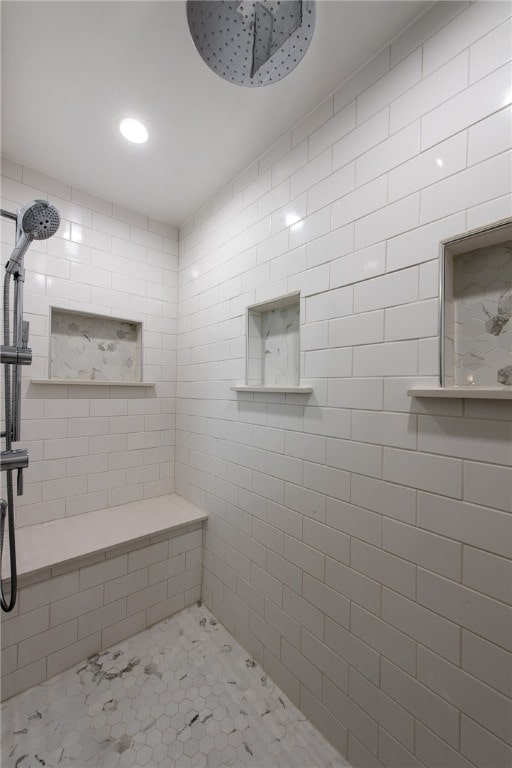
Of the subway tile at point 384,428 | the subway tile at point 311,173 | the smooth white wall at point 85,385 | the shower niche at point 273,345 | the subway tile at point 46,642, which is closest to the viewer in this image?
the subway tile at point 384,428

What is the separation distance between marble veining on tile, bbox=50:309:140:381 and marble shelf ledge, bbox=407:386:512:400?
1.77 metres

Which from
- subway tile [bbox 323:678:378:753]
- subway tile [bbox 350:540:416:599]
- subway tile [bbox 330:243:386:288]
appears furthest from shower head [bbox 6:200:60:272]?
subway tile [bbox 323:678:378:753]

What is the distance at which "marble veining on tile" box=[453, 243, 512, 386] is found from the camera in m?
0.81

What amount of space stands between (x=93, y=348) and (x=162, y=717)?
1.85 meters

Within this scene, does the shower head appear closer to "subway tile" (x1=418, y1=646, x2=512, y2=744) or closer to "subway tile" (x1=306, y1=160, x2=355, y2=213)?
"subway tile" (x1=306, y1=160, x2=355, y2=213)

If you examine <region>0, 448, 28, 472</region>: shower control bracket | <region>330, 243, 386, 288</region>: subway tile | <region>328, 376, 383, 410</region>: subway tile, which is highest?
<region>330, 243, 386, 288</region>: subway tile

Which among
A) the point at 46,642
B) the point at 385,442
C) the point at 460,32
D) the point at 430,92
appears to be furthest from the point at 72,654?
the point at 460,32

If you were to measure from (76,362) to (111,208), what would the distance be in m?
1.02

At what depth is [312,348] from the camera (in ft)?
4.05

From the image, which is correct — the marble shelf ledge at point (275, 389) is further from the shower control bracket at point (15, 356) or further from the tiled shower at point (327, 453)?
the shower control bracket at point (15, 356)

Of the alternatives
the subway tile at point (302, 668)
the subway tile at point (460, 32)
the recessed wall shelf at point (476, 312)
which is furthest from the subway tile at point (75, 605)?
the subway tile at point (460, 32)

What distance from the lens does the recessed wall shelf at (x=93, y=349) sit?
5.94 ft

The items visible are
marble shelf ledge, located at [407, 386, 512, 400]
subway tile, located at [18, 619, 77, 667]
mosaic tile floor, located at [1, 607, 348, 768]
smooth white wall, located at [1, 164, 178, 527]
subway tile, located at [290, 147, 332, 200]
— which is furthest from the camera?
smooth white wall, located at [1, 164, 178, 527]

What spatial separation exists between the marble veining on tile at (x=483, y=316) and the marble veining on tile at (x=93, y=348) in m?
1.86
